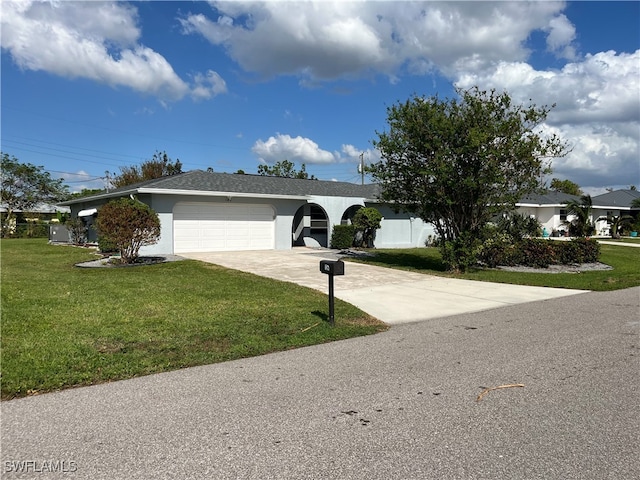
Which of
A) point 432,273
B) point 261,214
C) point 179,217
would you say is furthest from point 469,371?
point 261,214

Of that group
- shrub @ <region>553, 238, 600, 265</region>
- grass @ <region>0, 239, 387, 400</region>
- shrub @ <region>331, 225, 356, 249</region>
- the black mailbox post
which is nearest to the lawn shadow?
grass @ <region>0, 239, 387, 400</region>

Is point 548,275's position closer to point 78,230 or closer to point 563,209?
point 78,230

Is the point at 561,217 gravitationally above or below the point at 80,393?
above

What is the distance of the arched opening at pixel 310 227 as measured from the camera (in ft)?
81.0

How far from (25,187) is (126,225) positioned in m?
32.9

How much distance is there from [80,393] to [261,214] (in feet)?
59.5

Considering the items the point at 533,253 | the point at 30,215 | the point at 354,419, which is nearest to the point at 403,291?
the point at 354,419

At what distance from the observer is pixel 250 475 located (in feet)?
9.27

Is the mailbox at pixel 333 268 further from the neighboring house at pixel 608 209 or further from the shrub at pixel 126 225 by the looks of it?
the neighboring house at pixel 608 209

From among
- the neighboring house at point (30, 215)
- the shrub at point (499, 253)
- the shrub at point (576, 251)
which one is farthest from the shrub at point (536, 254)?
the neighboring house at point (30, 215)

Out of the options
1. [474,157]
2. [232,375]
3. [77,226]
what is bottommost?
Answer: [232,375]

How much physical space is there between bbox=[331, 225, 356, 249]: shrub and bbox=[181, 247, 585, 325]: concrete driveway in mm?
7090

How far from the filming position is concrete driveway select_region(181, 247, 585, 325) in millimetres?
8544

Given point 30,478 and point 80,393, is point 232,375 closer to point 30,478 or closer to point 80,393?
point 80,393
